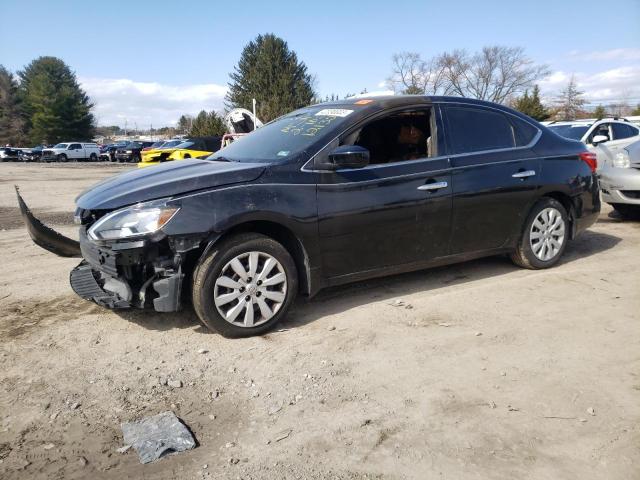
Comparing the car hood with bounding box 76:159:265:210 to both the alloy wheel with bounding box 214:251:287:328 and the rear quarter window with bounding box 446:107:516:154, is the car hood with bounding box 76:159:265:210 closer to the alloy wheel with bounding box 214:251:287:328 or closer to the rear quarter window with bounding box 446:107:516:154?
the alloy wheel with bounding box 214:251:287:328

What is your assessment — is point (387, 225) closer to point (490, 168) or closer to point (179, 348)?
point (490, 168)

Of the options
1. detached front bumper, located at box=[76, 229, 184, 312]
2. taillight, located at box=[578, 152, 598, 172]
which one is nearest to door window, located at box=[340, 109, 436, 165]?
detached front bumper, located at box=[76, 229, 184, 312]

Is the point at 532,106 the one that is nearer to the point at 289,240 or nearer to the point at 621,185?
the point at 621,185

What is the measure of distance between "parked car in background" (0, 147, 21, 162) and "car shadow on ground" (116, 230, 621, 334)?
4689 cm

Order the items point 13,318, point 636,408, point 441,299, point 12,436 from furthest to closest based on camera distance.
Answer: point 441,299
point 13,318
point 636,408
point 12,436

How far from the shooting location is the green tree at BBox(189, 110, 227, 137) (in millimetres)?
45875

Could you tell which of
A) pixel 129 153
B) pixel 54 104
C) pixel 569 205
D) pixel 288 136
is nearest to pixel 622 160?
pixel 569 205

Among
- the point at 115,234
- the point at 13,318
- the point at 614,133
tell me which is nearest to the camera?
the point at 115,234

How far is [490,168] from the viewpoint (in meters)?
4.73

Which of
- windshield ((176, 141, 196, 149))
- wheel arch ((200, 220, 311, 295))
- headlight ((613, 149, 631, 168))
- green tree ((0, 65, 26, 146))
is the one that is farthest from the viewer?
green tree ((0, 65, 26, 146))

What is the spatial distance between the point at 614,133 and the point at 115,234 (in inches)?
464

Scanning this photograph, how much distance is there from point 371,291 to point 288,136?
1.59 m

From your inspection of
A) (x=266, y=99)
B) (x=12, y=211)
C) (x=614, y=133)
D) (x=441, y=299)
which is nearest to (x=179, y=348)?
(x=441, y=299)

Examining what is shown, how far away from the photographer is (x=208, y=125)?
153 ft
